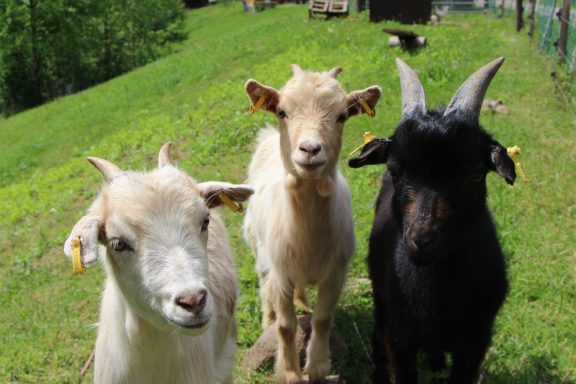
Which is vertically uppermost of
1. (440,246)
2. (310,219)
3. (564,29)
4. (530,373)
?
(440,246)

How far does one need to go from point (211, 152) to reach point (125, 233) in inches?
283

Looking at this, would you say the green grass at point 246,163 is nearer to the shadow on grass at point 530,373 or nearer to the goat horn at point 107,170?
the shadow on grass at point 530,373

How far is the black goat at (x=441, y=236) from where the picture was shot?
3.00m

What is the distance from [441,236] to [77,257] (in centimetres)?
173

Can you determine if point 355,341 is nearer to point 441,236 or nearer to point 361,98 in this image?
point 361,98

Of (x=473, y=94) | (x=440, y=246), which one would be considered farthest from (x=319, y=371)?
(x=473, y=94)

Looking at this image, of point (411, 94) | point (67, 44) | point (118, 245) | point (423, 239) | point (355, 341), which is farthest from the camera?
point (67, 44)

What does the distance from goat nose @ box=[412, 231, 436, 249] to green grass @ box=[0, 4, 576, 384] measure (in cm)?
169

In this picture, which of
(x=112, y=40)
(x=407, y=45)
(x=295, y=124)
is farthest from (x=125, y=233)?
(x=112, y=40)

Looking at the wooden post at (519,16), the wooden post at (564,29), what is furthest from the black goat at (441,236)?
the wooden post at (519,16)

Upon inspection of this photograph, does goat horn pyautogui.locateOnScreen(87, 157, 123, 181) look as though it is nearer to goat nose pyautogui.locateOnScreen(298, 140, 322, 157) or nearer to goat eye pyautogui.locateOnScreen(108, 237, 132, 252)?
goat eye pyautogui.locateOnScreen(108, 237, 132, 252)

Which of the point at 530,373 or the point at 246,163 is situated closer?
the point at 530,373

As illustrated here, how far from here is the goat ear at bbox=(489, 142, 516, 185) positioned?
2.99 metres

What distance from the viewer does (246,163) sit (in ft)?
29.5
